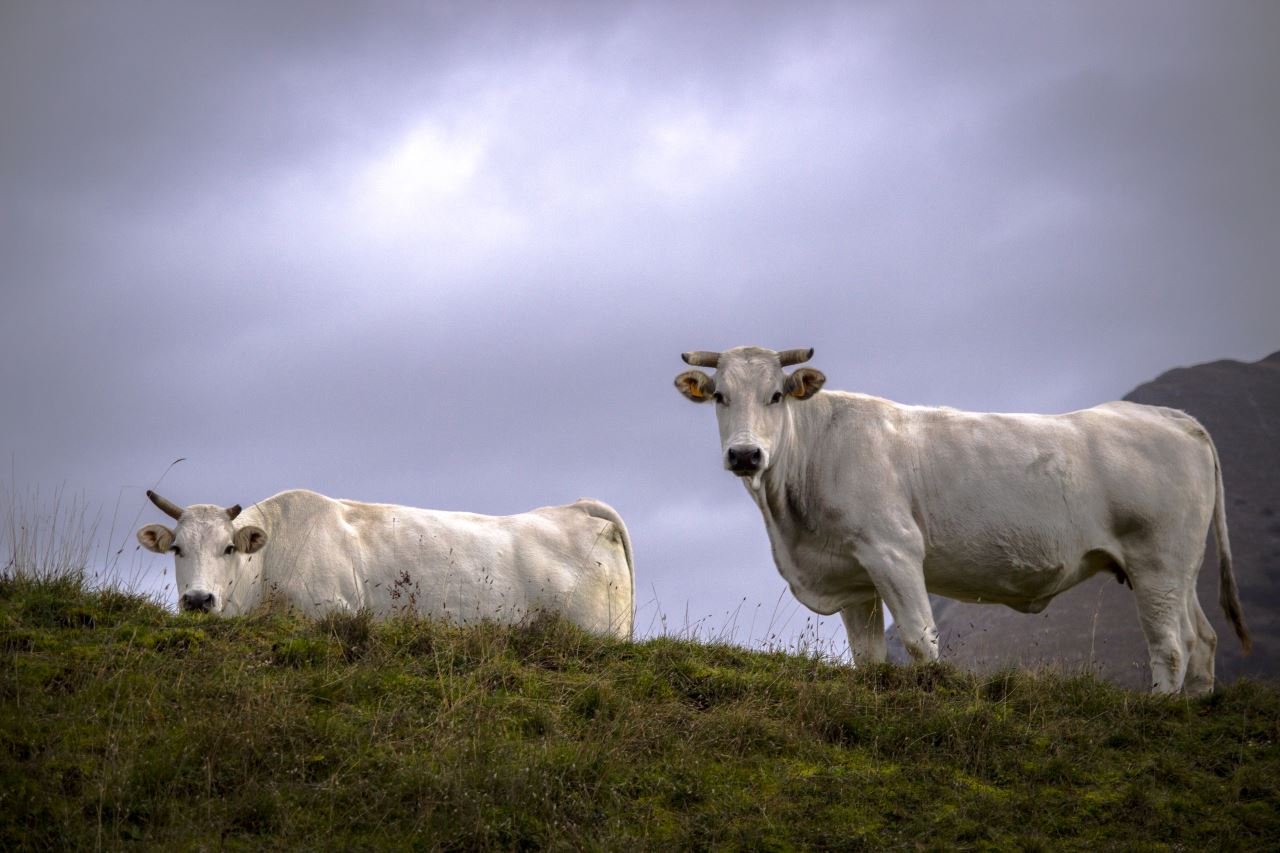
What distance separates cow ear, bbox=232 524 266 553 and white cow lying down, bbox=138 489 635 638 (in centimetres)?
1

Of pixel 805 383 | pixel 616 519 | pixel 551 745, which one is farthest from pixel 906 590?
pixel 616 519

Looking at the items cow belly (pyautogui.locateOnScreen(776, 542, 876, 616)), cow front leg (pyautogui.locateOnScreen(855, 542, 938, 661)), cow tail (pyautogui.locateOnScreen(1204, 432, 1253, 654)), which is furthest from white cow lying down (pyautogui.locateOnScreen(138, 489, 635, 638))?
cow tail (pyautogui.locateOnScreen(1204, 432, 1253, 654))

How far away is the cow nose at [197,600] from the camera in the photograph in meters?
14.2

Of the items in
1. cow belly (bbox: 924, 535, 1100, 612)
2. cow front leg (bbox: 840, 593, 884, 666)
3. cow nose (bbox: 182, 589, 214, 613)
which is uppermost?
cow nose (bbox: 182, 589, 214, 613)

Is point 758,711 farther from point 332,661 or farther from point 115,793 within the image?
point 115,793

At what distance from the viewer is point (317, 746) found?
28.0ft

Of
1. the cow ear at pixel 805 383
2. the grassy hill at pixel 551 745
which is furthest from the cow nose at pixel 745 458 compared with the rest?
the grassy hill at pixel 551 745

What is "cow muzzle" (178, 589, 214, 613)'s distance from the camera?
1422 centimetres

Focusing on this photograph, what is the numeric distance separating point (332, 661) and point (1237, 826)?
6733 mm

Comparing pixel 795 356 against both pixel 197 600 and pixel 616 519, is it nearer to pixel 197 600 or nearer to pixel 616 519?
pixel 616 519

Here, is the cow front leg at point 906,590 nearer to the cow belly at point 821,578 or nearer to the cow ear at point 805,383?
the cow belly at point 821,578

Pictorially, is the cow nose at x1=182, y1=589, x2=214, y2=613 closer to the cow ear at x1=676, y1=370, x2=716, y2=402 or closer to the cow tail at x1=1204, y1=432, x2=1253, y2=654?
the cow ear at x1=676, y1=370, x2=716, y2=402

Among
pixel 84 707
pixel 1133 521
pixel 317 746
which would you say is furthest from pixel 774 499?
pixel 84 707

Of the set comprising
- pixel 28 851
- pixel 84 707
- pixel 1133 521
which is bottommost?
pixel 28 851
